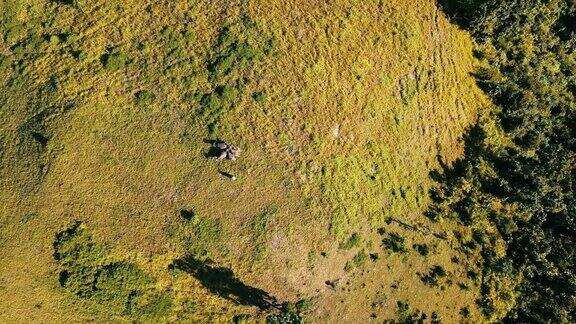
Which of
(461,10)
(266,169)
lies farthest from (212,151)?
(461,10)

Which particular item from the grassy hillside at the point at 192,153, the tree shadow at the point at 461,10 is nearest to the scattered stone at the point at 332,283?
the grassy hillside at the point at 192,153

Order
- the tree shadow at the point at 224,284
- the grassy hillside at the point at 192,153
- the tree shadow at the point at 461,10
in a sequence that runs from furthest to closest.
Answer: the tree shadow at the point at 461,10 → the tree shadow at the point at 224,284 → the grassy hillside at the point at 192,153

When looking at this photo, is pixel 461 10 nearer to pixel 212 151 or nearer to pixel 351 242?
pixel 351 242

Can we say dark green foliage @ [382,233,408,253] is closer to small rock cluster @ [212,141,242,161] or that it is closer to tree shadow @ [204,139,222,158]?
small rock cluster @ [212,141,242,161]

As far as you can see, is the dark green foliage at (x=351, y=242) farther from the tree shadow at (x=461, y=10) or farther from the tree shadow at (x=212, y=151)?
the tree shadow at (x=461, y=10)

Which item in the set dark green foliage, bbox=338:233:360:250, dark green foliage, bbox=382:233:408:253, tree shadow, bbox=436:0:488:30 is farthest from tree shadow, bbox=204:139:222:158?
tree shadow, bbox=436:0:488:30

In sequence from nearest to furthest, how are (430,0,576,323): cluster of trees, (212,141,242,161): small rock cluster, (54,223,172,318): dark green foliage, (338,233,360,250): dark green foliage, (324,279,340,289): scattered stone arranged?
(212,141,242,161): small rock cluster → (54,223,172,318): dark green foliage → (338,233,360,250): dark green foliage → (324,279,340,289): scattered stone → (430,0,576,323): cluster of trees

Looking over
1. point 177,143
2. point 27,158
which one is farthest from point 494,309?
point 27,158
